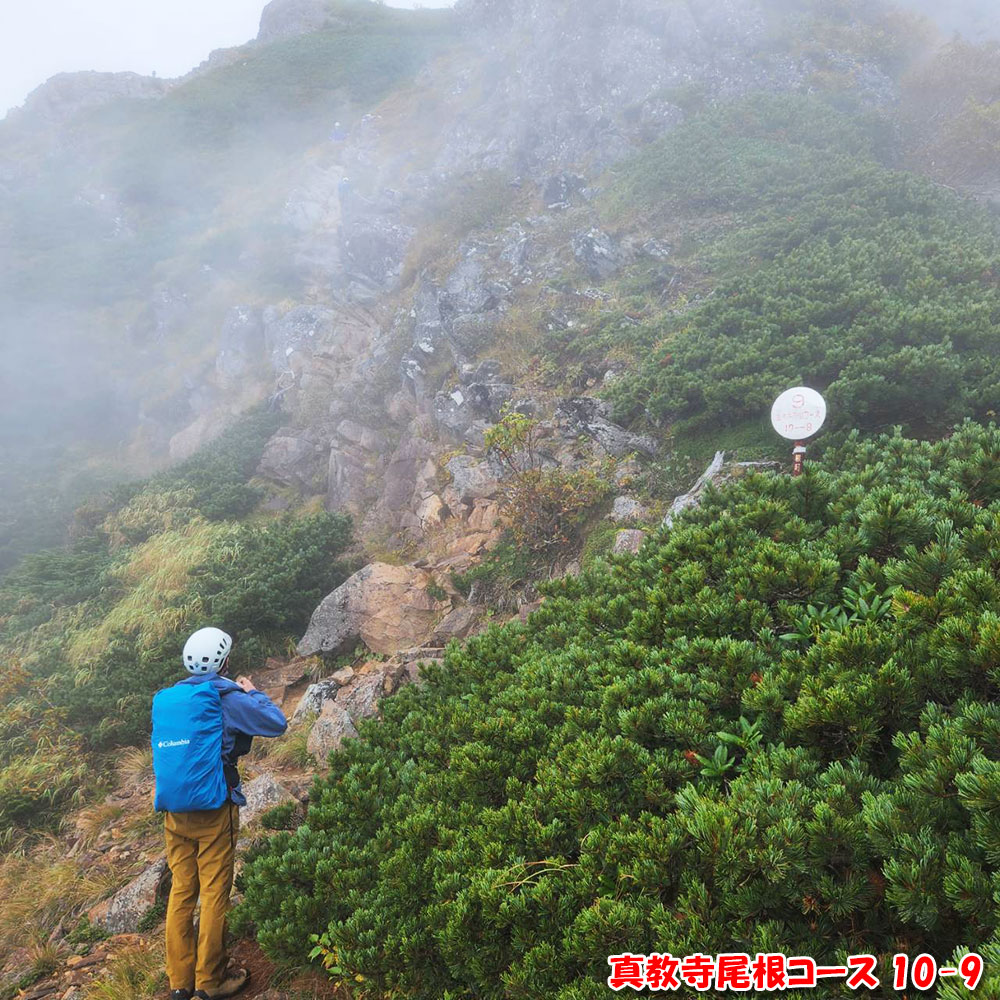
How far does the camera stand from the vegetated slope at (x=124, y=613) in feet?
26.0

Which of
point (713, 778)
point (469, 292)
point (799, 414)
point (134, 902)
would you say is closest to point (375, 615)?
point (134, 902)

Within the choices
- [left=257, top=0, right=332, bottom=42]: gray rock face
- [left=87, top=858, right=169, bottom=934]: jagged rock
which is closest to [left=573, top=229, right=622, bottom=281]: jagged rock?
[left=87, top=858, right=169, bottom=934]: jagged rock

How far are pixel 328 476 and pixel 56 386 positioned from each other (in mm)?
19021

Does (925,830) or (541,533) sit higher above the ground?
(925,830)

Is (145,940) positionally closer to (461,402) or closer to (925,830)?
(925,830)

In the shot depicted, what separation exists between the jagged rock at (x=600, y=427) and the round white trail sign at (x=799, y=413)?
11.0ft

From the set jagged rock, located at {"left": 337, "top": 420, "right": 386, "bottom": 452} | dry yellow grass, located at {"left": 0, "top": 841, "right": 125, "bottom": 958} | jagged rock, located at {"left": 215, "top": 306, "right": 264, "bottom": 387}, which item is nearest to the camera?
dry yellow grass, located at {"left": 0, "top": 841, "right": 125, "bottom": 958}

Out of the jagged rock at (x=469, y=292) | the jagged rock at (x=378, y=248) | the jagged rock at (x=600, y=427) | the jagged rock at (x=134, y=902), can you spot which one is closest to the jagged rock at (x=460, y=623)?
the jagged rock at (x=600, y=427)

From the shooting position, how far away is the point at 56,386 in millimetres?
25922

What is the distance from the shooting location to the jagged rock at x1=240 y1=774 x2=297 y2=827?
5.40m

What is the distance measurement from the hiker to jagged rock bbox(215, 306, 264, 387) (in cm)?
2296

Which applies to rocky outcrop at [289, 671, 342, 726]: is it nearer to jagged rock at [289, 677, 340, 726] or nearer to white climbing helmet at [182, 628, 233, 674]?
jagged rock at [289, 677, 340, 726]

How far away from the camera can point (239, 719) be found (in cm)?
400

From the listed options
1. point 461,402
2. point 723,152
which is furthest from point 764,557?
point 723,152
